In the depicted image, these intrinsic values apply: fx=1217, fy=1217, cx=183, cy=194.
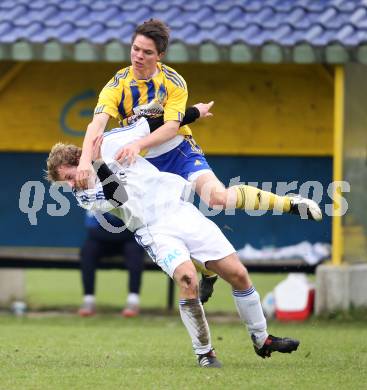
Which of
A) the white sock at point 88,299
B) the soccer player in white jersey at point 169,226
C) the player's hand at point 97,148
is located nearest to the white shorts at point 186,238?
the soccer player in white jersey at point 169,226

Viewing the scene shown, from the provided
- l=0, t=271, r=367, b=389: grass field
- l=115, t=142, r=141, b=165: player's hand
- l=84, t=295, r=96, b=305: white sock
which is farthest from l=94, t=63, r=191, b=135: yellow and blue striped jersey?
l=84, t=295, r=96, b=305: white sock

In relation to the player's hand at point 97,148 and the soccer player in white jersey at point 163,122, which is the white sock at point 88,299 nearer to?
the soccer player in white jersey at point 163,122

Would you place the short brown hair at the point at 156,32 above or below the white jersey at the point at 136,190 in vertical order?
above

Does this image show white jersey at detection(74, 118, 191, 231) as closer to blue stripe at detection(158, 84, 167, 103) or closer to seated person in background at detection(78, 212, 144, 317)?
blue stripe at detection(158, 84, 167, 103)

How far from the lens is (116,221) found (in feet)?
42.3

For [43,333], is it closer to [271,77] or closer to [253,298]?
[253,298]

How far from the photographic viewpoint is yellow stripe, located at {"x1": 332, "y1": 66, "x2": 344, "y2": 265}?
497 inches

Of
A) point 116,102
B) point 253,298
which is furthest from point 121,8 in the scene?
point 253,298

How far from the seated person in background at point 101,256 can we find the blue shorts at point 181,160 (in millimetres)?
4273

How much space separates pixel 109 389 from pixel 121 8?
689cm

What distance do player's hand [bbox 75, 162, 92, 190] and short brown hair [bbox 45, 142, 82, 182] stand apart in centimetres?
18

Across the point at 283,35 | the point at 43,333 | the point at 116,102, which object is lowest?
the point at 43,333

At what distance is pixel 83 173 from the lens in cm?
781

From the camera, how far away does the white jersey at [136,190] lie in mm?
8078
